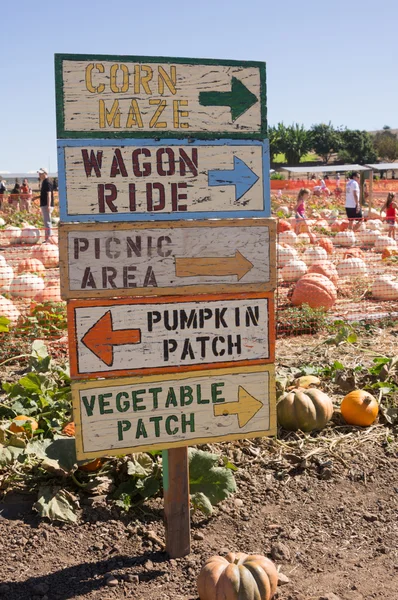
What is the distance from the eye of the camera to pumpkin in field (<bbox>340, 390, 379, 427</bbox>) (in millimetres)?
4625

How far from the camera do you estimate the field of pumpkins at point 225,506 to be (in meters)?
3.01

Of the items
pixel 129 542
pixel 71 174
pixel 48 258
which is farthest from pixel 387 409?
pixel 48 258

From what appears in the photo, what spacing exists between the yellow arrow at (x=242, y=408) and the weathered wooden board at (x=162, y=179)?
0.89 m

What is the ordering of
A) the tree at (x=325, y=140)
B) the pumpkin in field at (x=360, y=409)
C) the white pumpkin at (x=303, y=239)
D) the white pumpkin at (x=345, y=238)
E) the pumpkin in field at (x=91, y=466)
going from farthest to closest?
the tree at (x=325, y=140) → the white pumpkin at (x=345, y=238) → the white pumpkin at (x=303, y=239) → the pumpkin in field at (x=360, y=409) → the pumpkin in field at (x=91, y=466)

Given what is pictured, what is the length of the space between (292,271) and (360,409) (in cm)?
571

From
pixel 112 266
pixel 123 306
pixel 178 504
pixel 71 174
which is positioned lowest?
pixel 178 504

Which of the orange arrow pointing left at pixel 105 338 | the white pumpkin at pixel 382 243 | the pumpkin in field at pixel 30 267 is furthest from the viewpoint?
the white pumpkin at pixel 382 243

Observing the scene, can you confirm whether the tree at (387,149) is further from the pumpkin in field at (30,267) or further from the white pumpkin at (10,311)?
the white pumpkin at (10,311)

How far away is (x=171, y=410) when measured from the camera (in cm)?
312

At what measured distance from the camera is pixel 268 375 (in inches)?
127

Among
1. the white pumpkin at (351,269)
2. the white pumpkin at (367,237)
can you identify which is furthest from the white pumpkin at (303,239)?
the white pumpkin at (351,269)

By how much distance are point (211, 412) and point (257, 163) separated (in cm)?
122

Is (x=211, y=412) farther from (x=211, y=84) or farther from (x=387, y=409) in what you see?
(x=387, y=409)

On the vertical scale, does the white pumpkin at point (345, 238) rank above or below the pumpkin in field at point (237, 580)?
above
